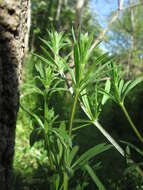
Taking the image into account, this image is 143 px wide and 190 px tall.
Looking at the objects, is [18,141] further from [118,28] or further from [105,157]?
[118,28]

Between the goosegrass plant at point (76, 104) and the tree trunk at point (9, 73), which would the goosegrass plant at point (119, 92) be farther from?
the tree trunk at point (9, 73)

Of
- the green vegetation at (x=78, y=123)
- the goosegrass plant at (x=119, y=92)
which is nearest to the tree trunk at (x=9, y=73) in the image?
the green vegetation at (x=78, y=123)

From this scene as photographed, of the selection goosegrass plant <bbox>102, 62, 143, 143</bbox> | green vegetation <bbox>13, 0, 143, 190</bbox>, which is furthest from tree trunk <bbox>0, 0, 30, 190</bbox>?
goosegrass plant <bbox>102, 62, 143, 143</bbox>

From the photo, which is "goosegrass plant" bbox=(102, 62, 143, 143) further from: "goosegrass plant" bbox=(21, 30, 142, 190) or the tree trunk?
the tree trunk

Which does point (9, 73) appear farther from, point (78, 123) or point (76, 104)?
point (78, 123)

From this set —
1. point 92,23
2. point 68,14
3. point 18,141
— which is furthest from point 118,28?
point 18,141

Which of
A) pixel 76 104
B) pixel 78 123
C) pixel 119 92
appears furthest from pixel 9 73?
pixel 78 123
